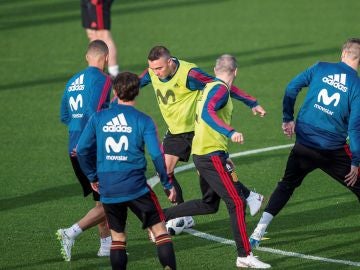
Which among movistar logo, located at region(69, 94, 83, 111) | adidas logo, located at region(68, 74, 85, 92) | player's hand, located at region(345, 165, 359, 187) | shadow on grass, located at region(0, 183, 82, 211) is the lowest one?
shadow on grass, located at region(0, 183, 82, 211)

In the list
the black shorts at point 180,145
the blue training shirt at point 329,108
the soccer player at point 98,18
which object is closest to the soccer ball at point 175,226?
the black shorts at point 180,145

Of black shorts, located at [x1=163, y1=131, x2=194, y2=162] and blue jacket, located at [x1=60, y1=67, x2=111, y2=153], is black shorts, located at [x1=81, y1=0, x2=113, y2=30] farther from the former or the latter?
blue jacket, located at [x1=60, y1=67, x2=111, y2=153]

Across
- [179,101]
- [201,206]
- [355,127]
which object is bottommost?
[201,206]

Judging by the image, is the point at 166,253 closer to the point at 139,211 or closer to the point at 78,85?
the point at 139,211

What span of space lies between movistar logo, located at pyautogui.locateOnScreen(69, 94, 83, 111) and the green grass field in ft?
5.36

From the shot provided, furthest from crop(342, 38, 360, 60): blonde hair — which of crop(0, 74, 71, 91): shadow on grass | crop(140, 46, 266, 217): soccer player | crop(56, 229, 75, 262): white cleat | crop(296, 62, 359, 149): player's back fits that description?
crop(0, 74, 71, 91): shadow on grass

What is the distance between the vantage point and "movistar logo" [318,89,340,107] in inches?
440

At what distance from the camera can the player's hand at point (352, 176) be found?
11.2m

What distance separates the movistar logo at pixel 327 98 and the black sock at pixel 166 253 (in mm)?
2495

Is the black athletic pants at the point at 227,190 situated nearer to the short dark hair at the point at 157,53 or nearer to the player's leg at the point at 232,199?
the player's leg at the point at 232,199

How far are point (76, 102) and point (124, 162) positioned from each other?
185cm

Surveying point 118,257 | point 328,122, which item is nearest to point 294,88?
point 328,122

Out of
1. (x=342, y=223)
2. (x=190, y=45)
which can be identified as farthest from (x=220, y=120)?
→ (x=190, y=45)

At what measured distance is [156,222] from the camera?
10039 mm
